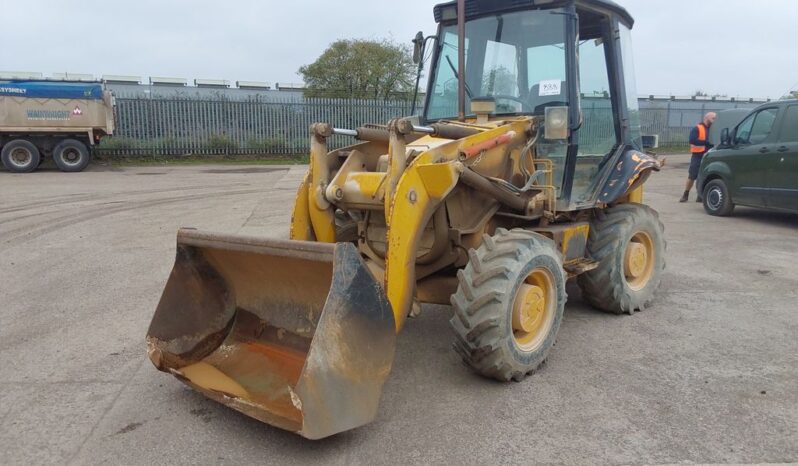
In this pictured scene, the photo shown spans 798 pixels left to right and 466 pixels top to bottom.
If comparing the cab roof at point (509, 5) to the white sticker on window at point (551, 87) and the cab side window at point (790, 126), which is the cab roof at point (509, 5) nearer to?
the white sticker on window at point (551, 87)

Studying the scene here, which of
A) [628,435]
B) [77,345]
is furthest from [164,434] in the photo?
[628,435]

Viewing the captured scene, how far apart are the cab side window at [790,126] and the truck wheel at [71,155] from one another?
1850cm

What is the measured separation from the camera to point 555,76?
16.3ft

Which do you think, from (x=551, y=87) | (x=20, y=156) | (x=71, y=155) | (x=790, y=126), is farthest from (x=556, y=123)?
(x=20, y=156)

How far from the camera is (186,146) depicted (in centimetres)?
2269

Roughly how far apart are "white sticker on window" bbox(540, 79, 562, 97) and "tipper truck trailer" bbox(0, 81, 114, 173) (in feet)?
57.7

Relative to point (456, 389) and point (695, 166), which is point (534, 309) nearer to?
point (456, 389)

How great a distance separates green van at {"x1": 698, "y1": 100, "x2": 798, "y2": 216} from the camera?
31.7 ft

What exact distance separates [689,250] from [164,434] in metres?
7.29

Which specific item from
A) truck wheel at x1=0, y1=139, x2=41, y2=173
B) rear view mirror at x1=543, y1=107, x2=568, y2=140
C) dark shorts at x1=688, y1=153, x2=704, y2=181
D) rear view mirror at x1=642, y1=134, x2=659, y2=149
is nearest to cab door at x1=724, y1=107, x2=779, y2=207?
dark shorts at x1=688, y1=153, x2=704, y2=181

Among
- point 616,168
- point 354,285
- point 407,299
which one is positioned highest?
point 616,168

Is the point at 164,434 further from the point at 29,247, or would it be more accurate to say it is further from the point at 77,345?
the point at 29,247

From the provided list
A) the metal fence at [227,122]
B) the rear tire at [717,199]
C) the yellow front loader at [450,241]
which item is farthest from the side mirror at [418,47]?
the metal fence at [227,122]

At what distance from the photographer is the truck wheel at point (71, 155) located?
18797 mm
